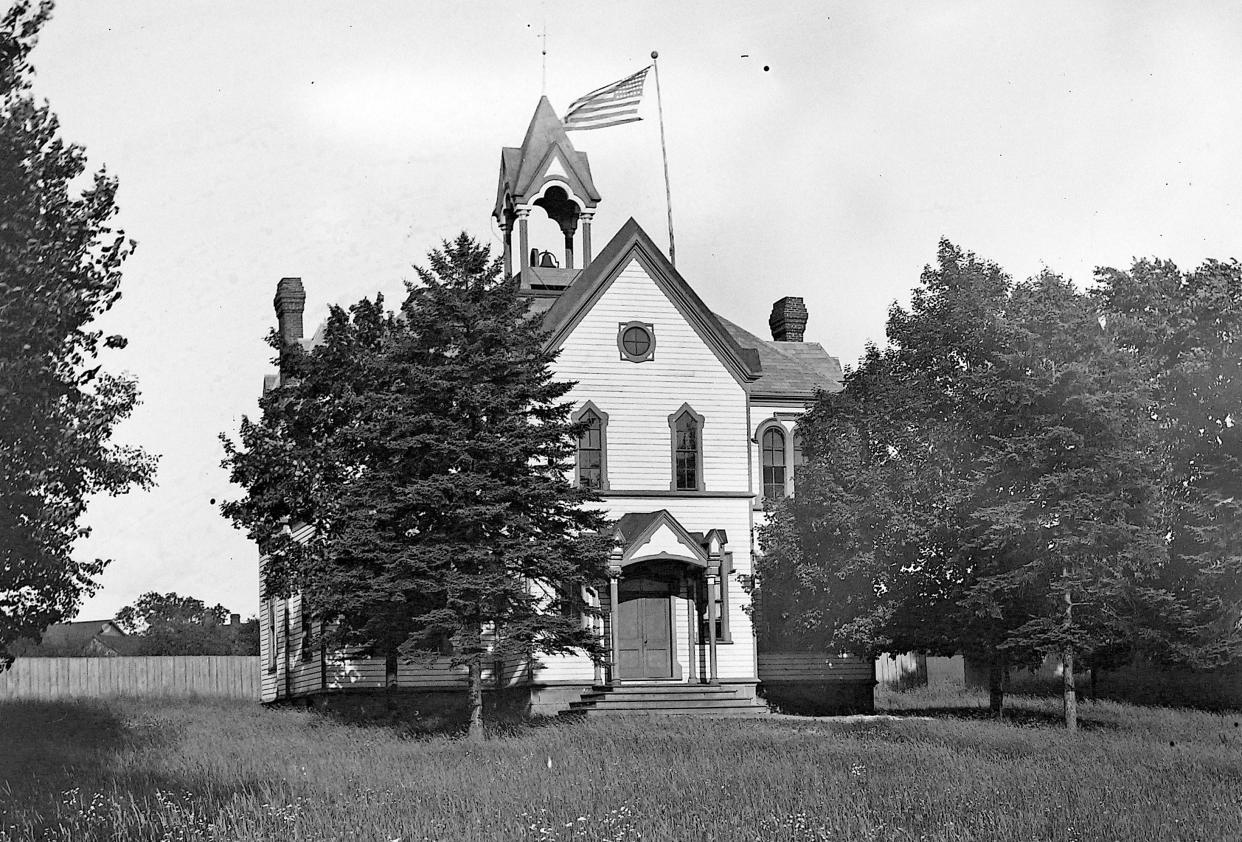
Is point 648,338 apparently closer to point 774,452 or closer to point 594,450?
point 594,450

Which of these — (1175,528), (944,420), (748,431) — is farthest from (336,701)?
(1175,528)

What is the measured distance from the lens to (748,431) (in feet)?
124

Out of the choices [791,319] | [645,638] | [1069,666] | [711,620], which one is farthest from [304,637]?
[1069,666]

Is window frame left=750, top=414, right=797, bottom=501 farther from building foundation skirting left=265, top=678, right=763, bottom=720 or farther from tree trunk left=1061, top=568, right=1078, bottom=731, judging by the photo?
tree trunk left=1061, top=568, right=1078, bottom=731

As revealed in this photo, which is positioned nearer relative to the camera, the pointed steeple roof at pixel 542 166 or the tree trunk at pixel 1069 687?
the tree trunk at pixel 1069 687

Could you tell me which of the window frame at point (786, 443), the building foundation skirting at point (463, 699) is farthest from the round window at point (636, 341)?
the building foundation skirting at point (463, 699)

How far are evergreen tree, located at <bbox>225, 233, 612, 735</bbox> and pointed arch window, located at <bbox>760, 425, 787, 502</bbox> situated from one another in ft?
29.4

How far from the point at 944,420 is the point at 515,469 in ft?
30.8

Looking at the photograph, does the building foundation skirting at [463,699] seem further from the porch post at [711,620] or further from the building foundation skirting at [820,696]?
the building foundation skirting at [820,696]

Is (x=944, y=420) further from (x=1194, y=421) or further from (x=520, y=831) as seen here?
(x=520, y=831)

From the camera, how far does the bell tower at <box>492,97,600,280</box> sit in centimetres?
4069

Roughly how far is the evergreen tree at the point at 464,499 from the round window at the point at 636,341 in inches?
177

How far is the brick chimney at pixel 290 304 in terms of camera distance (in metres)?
49.0

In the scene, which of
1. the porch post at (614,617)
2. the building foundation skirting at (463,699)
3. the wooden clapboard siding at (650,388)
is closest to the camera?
the porch post at (614,617)
